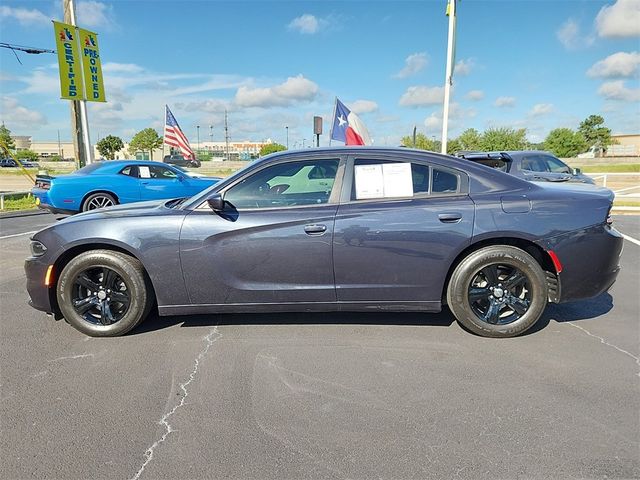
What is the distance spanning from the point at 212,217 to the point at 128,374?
1.32 metres

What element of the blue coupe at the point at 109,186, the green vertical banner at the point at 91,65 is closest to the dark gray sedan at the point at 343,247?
the blue coupe at the point at 109,186

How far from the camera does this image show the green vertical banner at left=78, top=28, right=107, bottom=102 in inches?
528

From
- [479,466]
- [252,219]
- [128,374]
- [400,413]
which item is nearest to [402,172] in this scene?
[252,219]

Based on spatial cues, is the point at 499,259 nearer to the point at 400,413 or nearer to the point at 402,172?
the point at 402,172

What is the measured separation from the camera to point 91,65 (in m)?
13.6

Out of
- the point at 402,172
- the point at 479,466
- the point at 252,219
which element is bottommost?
the point at 479,466

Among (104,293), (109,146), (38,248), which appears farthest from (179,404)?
(109,146)

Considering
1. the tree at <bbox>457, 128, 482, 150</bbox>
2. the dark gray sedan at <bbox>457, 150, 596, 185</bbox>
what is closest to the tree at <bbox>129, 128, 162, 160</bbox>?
the tree at <bbox>457, 128, 482, 150</bbox>

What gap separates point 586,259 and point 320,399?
2.47 metres

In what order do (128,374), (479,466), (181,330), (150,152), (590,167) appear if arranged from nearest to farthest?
(479,466) → (128,374) → (181,330) → (590,167) → (150,152)

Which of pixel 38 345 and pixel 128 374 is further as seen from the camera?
pixel 38 345

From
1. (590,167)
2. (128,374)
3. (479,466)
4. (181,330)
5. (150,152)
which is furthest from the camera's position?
(150,152)

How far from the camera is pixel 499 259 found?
133 inches

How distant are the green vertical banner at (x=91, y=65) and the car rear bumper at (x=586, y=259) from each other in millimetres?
14915
